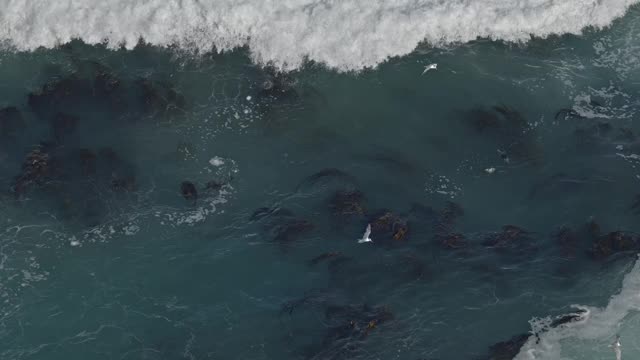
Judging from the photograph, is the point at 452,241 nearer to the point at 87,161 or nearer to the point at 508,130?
the point at 508,130

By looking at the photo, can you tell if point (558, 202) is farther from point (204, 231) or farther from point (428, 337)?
point (204, 231)

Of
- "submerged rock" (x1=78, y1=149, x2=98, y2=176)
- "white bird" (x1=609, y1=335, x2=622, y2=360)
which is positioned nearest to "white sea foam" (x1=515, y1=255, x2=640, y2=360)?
"white bird" (x1=609, y1=335, x2=622, y2=360)

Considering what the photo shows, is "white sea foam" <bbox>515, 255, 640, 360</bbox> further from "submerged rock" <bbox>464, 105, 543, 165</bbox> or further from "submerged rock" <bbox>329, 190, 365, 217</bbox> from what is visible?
"submerged rock" <bbox>329, 190, 365, 217</bbox>

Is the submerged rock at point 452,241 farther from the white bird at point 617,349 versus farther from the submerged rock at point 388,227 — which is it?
the white bird at point 617,349

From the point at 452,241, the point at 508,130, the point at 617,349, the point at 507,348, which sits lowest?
the point at 617,349

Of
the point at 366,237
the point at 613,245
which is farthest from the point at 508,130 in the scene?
A: the point at 366,237

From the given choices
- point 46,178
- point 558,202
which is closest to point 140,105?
point 46,178

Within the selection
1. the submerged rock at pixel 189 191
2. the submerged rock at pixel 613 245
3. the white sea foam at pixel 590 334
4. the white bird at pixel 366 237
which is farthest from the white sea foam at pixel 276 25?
the white sea foam at pixel 590 334
